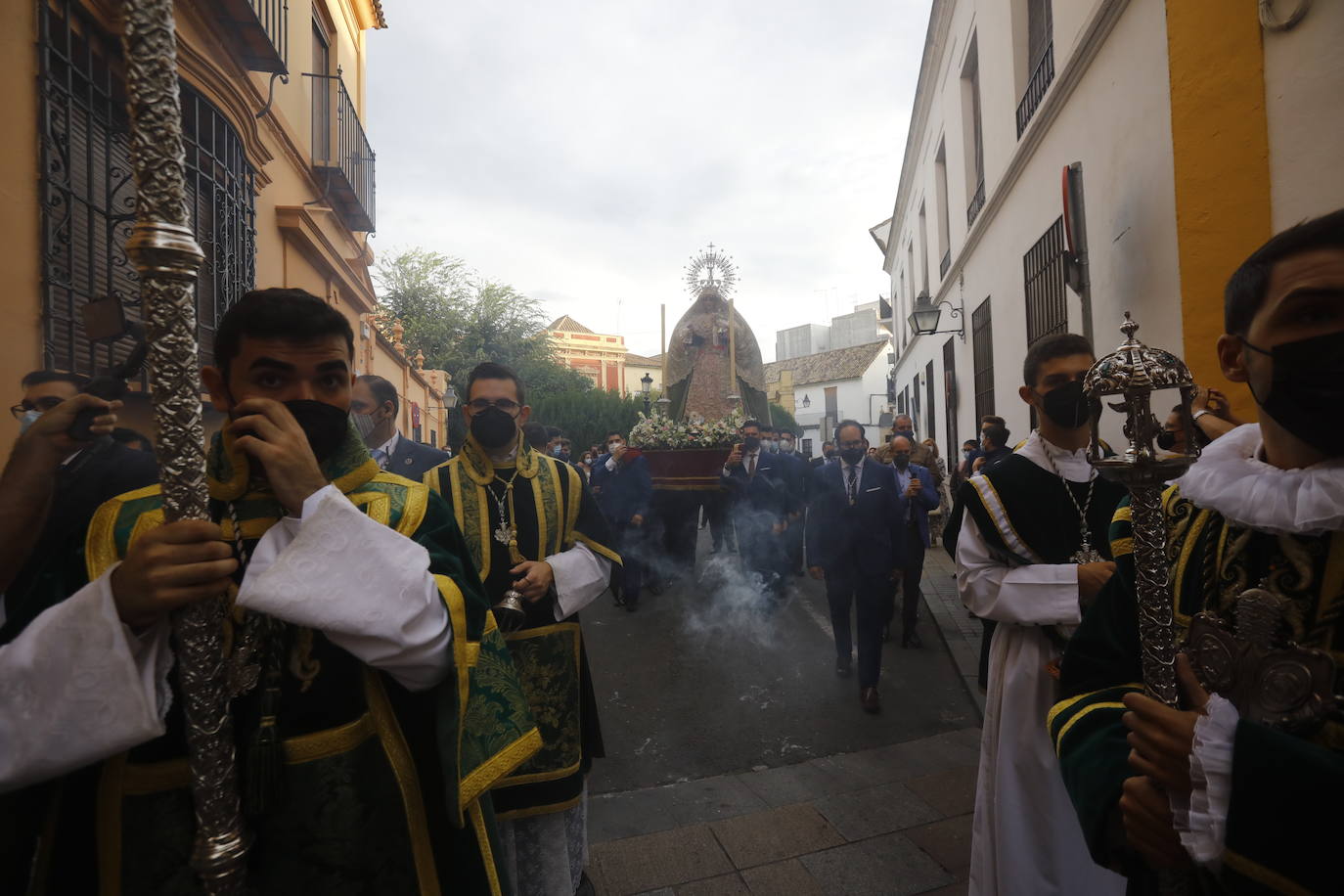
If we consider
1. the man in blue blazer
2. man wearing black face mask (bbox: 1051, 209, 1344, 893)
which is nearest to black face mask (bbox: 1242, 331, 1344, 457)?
man wearing black face mask (bbox: 1051, 209, 1344, 893)

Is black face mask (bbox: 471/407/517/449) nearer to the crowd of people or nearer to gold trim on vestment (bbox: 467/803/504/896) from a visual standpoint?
the crowd of people

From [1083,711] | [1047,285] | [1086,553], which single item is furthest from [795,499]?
[1083,711]

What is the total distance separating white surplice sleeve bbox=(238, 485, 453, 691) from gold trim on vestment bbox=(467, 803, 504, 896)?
1.24 ft

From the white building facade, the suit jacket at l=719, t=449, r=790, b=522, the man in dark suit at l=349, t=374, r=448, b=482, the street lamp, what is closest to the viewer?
the white building facade

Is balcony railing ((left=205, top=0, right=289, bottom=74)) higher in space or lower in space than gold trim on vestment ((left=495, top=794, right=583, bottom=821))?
higher

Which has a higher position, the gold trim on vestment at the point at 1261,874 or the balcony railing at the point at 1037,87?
the balcony railing at the point at 1037,87

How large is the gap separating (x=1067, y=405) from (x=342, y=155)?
1021 centimetres

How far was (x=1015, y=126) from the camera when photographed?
830 cm

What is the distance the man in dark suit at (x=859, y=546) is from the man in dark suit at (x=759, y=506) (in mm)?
1817

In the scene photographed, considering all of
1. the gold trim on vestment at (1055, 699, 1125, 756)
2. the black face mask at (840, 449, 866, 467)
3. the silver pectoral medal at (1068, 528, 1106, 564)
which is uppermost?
the black face mask at (840, 449, 866, 467)

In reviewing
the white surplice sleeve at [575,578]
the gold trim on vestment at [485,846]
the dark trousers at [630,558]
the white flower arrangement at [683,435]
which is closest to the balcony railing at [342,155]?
the white flower arrangement at [683,435]

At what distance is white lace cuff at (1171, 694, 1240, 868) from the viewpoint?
1.07 m

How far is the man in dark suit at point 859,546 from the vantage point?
5227 mm

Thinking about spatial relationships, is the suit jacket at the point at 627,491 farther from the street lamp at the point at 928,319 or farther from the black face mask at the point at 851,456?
the street lamp at the point at 928,319
